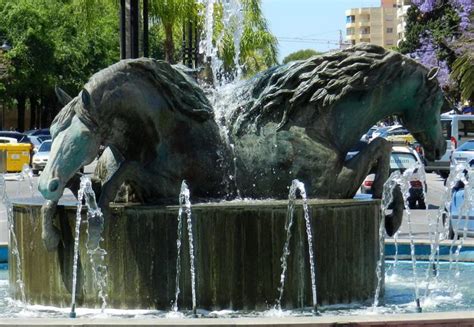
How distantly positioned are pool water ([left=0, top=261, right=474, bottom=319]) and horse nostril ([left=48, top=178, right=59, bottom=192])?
1075 mm

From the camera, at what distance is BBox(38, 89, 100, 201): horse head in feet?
30.2

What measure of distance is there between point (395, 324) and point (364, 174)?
139 inches

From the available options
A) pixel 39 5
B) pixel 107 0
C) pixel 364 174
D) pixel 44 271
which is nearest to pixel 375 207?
pixel 364 174

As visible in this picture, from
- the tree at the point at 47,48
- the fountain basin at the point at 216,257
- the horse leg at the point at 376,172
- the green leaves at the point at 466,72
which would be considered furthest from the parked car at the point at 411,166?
the tree at the point at 47,48

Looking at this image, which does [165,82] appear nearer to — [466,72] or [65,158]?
[65,158]

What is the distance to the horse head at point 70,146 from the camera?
9219 mm

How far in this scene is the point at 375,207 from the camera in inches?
401

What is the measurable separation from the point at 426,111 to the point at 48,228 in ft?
12.4

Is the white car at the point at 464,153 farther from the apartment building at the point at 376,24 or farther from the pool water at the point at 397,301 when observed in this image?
the apartment building at the point at 376,24

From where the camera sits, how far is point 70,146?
9266 millimetres

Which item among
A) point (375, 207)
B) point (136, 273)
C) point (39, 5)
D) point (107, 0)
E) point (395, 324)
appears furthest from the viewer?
point (39, 5)

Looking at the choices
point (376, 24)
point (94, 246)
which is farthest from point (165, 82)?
point (376, 24)

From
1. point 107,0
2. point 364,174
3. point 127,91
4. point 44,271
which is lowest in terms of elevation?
point 44,271

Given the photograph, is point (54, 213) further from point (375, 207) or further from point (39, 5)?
point (39, 5)
